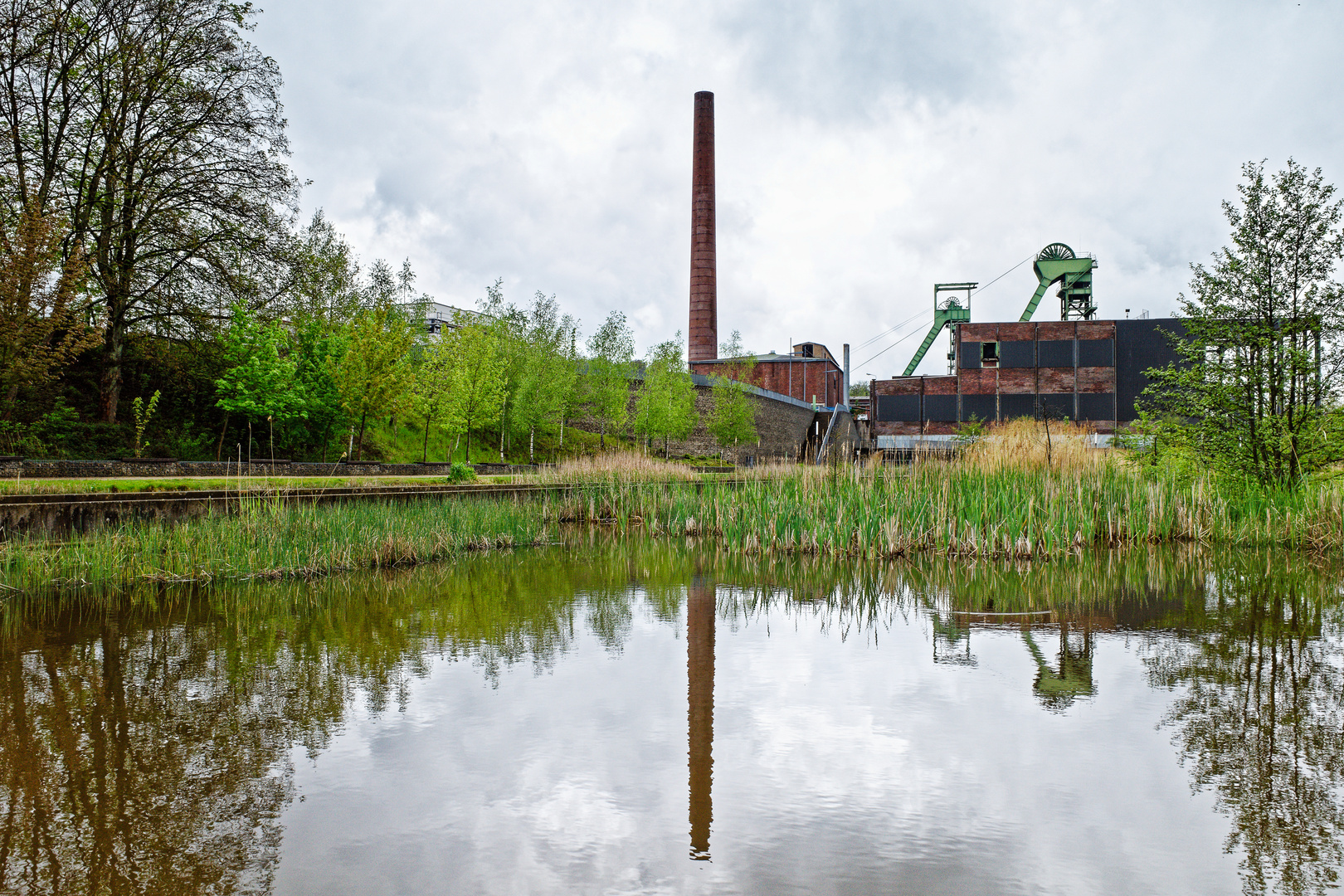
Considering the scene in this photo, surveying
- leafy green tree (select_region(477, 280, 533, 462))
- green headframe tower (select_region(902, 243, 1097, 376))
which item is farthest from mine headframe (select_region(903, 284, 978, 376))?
leafy green tree (select_region(477, 280, 533, 462))

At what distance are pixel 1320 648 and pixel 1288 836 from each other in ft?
10.2

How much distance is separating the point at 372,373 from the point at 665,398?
52.0 feet

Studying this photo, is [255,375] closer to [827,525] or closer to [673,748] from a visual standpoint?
[827,525]

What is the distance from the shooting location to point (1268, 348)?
11148 mm

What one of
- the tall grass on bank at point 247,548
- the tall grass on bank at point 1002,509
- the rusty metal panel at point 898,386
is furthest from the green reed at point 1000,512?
the rusty metal panel at point 898,386

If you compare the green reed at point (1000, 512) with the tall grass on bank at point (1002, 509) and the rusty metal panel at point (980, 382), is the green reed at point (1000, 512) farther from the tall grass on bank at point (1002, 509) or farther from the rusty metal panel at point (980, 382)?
the rusty metal panel at point (980, 382)

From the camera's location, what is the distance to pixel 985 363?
139ft

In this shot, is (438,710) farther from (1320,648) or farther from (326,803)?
(1320,648)

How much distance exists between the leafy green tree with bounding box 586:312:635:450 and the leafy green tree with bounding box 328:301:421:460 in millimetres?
12492

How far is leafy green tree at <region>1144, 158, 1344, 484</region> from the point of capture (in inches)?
430

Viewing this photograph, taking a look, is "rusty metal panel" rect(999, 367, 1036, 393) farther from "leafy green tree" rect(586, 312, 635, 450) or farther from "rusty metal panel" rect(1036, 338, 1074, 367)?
"leafy green tree" rect(586, 312, 635, 450)

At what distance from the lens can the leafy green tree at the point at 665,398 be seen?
35406mm

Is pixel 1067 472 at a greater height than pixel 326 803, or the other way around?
pixel 1067 472

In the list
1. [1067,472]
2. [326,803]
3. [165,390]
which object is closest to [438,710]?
[326,803]
